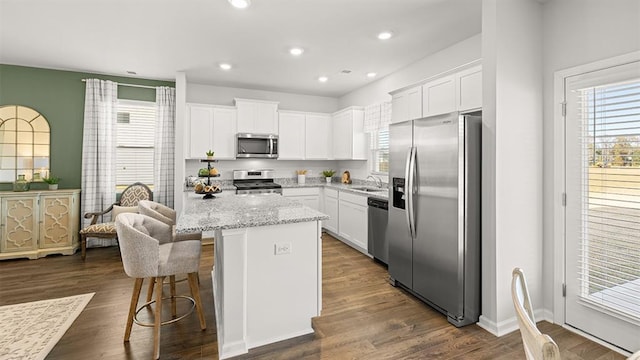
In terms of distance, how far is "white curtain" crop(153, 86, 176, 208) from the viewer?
5.04 metres

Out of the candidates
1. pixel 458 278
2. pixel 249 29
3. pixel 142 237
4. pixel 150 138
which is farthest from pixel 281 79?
pixel 458 278

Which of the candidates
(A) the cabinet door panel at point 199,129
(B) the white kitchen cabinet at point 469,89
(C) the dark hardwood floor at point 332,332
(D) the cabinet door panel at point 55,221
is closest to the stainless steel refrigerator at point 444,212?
(C) the dark hardwood floor at point 332,332

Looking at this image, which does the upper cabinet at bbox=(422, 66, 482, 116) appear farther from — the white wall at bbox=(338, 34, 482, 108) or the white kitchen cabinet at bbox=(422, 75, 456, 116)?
the white wall at bbox=(338, 34, 482, 108)

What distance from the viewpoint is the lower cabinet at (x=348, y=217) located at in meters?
4.34

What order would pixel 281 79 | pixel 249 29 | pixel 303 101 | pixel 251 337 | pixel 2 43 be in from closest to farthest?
pixel 251 337 < pixel 249 29 < pixel 2 43 < pixel 281 79 < pixel 303 101

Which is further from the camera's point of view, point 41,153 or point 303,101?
point 303,101

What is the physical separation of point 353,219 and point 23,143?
16.8ft

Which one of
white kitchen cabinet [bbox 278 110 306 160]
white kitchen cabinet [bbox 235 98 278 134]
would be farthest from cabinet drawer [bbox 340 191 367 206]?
white kitchen cabinet [bbox 235 98 278 134]

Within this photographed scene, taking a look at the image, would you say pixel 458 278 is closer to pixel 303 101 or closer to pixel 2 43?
pixel 303 101

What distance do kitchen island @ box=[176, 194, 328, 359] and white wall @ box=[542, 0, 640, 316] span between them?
2.03 metres

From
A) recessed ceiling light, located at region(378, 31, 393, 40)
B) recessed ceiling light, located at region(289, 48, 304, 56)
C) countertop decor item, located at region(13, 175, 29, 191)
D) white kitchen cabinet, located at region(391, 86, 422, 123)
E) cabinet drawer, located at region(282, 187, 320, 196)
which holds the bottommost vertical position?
cabinet drawer, located at region(282, 187, 320, 196)

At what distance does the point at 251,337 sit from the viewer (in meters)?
2.19

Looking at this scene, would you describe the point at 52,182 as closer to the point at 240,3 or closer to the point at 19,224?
the point at 19,224

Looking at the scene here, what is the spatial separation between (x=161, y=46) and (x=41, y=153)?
9.06 feet
